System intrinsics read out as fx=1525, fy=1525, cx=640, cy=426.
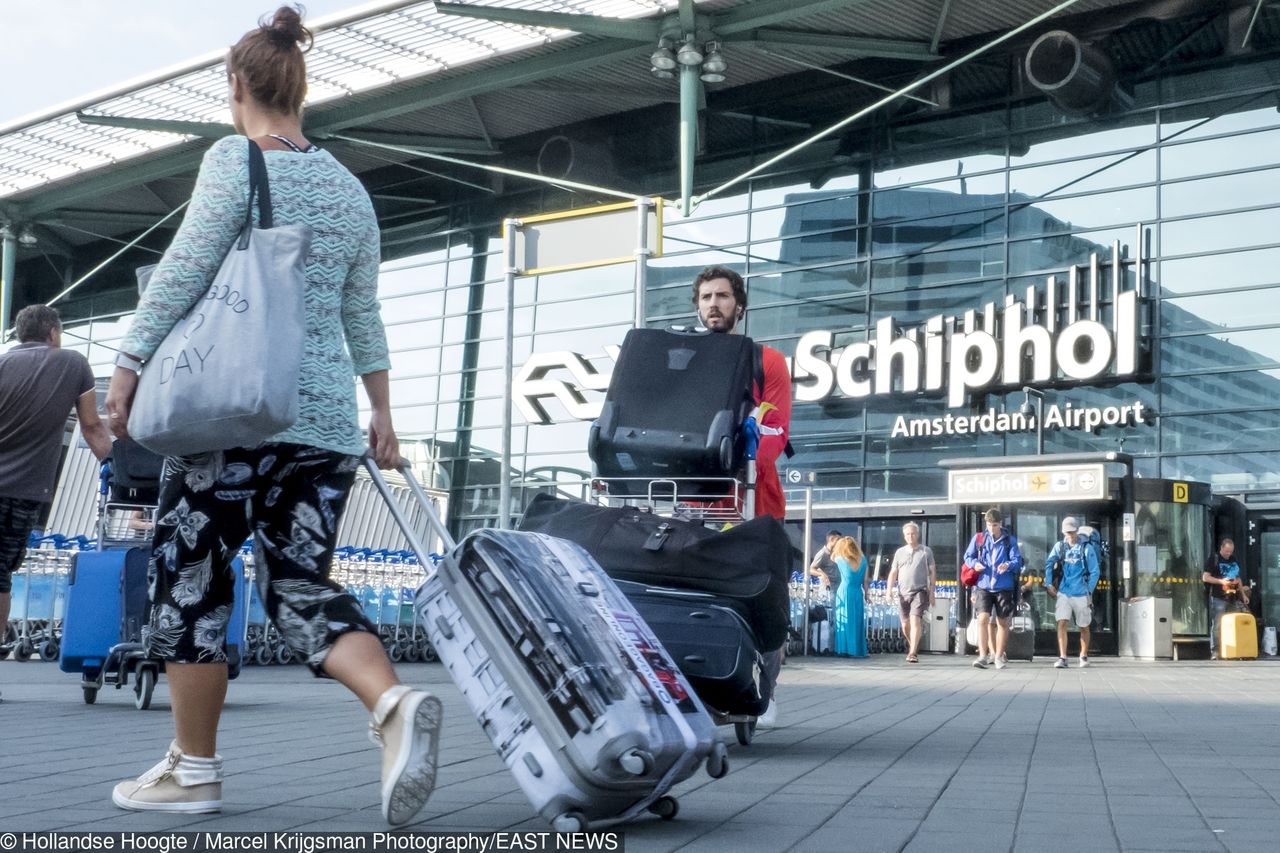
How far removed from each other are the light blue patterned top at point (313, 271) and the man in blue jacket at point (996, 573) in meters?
12.5

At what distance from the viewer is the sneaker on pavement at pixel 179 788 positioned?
3467mm

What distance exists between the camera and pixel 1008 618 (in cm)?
1625

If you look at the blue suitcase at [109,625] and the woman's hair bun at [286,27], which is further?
the blue suitcase at [109,625]

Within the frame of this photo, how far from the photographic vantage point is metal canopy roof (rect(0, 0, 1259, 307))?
25.3m

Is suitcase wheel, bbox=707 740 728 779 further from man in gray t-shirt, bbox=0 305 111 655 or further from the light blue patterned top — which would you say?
man in gray t-shirt, bbox=0 305 111 655

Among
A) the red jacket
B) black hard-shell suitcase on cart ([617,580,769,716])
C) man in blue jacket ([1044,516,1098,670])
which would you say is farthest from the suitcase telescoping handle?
man in blue jacket ([1044,516,1098,670])

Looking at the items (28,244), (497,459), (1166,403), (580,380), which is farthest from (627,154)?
(28,244)

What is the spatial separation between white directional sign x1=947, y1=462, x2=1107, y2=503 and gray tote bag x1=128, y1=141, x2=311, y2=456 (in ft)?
60.2

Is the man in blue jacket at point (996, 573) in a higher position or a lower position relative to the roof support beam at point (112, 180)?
lower

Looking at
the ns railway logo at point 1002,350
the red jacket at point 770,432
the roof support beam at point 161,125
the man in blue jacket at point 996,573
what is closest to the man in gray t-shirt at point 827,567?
the man in blue jacket at point 996,573

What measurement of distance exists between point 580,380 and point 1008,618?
1596cm

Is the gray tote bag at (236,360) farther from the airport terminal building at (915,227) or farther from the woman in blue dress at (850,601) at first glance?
the airport terminal building at (915,227)

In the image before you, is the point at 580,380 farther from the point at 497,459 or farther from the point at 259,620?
the point at 259,620

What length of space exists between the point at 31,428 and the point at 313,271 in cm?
366
